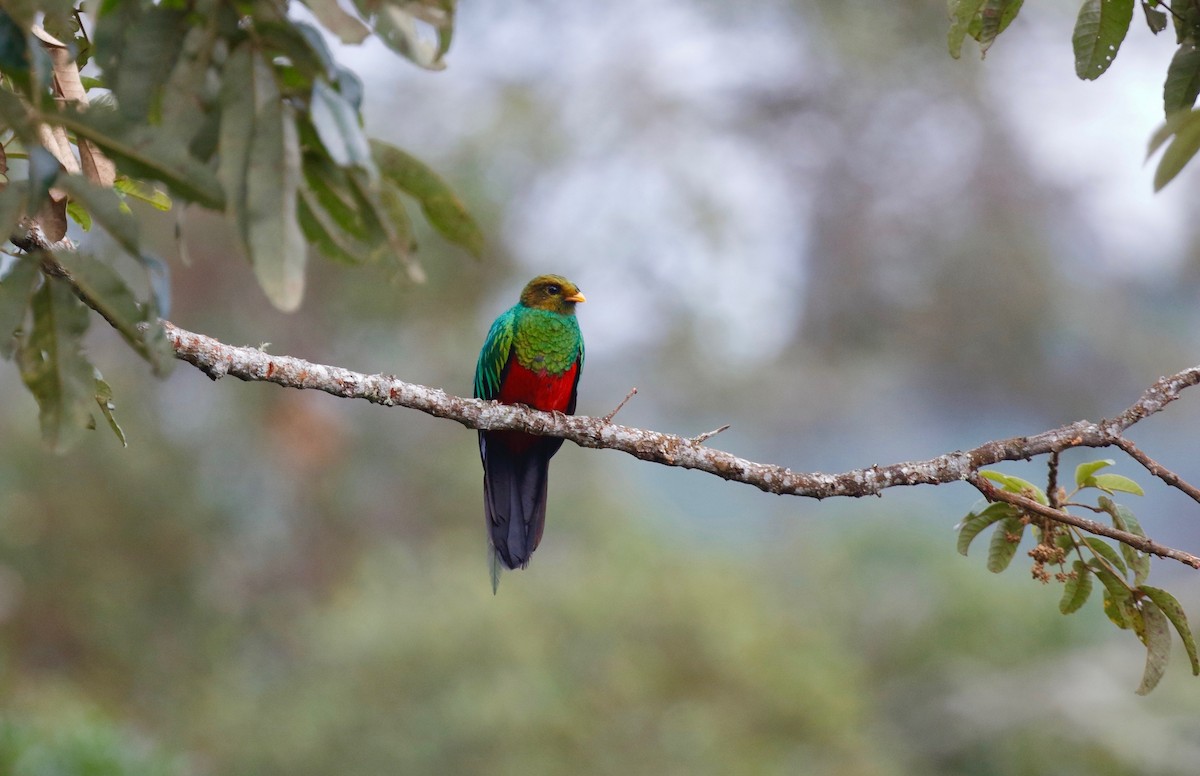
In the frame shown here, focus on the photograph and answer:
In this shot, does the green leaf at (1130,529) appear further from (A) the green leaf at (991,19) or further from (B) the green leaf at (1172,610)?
(A) the green leaf at (991,19)

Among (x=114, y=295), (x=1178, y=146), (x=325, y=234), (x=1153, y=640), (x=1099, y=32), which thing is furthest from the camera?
(x=1153, y=640)

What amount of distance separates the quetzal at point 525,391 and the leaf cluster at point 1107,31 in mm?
2085

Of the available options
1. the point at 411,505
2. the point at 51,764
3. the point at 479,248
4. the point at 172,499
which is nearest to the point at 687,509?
the point at 411,505

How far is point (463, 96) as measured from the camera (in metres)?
17.8

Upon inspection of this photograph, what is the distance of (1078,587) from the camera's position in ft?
9.08

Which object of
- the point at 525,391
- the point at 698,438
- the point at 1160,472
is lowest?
the point at 1160,472

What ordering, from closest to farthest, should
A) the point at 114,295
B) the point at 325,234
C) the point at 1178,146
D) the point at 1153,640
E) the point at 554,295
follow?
the point at 1178,146 → the point at 114,295 → the point at 325,234 → the point at 1153,640 → the point at 554,295

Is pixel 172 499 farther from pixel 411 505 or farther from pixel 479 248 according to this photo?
pixel 479 248

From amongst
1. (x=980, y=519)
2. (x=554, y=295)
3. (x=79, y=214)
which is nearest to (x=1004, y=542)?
(x=980, y=519)

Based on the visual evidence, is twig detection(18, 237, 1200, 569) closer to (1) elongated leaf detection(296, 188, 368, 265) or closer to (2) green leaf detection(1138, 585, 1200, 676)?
(2) green leaf detection(1138, 585, 1200, 676)

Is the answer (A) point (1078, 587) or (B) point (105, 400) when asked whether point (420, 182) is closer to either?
(B) point (105, 400)

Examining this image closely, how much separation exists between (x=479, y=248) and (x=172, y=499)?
1229cm

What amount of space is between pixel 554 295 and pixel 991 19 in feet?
9.49

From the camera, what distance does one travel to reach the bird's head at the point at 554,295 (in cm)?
509
